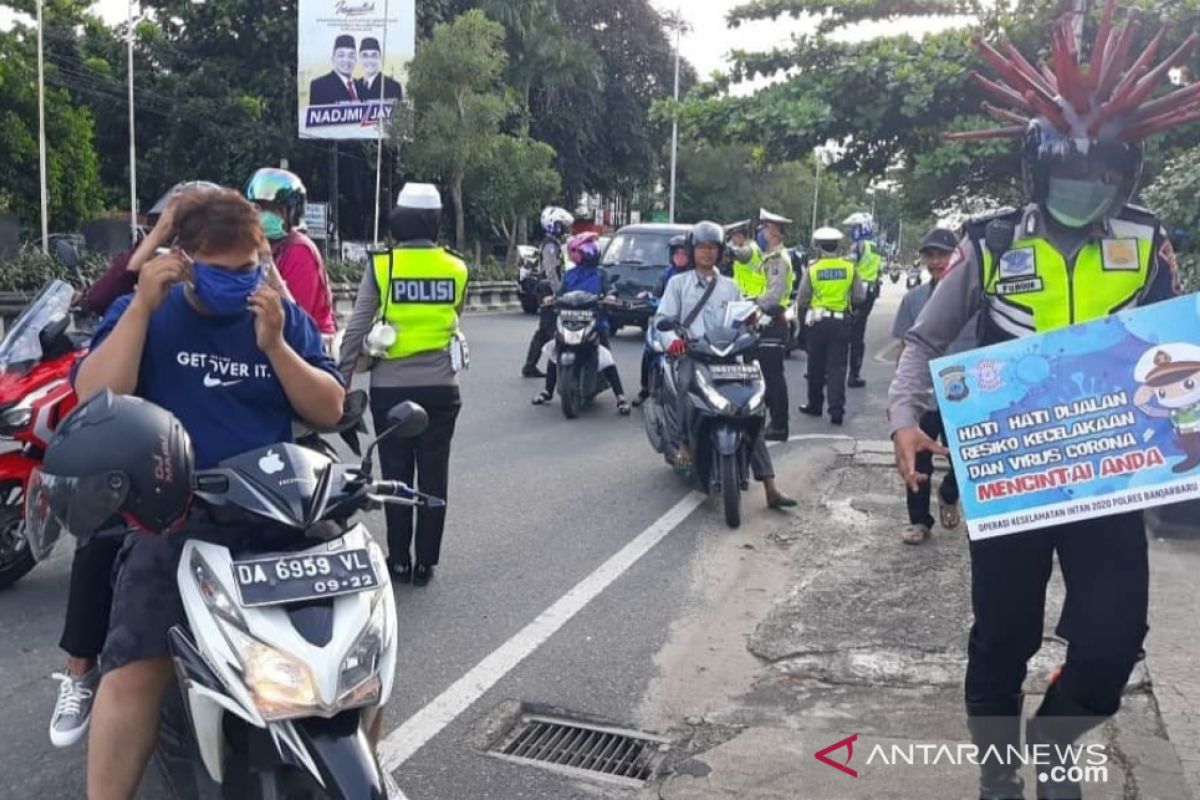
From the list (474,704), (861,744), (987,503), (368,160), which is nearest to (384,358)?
(474,704)

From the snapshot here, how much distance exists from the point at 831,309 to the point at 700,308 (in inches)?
142

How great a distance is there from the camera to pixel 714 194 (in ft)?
182

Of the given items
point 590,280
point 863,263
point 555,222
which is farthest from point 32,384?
point 555,222

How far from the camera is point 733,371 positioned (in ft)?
24.1

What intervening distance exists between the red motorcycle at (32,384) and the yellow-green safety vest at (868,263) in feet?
26.5

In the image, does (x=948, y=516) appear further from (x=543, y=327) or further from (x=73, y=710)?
(x=543, y=327)

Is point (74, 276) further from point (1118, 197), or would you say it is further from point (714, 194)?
point (714, 194)

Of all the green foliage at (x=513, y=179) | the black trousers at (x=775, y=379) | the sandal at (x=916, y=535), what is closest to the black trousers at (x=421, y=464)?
the sandal at (x=916, y=535)

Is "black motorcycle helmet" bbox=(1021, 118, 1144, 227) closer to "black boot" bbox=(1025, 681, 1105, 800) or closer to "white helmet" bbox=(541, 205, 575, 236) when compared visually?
"black boot" bbox=(1025, 681, 1105, 800)

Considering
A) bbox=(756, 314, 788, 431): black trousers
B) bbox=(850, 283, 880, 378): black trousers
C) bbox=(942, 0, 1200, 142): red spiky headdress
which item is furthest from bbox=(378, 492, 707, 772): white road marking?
bbox=(850, 283, 880, 378): black trousers

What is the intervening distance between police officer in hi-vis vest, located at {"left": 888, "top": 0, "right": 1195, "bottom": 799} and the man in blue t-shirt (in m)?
1.72

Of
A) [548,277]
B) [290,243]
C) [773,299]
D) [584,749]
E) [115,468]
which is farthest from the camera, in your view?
[548,277]

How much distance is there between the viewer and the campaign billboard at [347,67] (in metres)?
30.3

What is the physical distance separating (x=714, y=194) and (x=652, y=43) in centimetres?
1105
